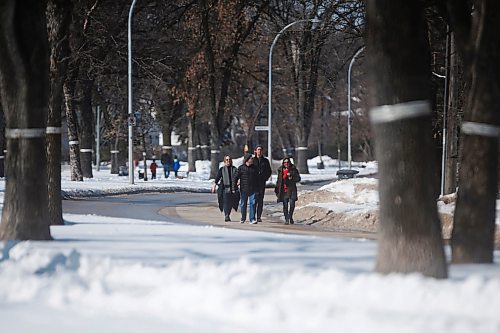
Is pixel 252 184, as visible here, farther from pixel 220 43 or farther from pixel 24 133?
pixel 220 43

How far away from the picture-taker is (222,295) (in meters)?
8.84

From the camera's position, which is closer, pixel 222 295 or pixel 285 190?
pixel 222 295

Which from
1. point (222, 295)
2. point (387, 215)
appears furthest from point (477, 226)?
point (222, 295)

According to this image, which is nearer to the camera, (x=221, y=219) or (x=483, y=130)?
(x=483, y=130)

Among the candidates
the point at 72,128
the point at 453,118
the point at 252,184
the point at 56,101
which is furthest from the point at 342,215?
the point at 72,128

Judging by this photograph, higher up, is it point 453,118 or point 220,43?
point 220,43

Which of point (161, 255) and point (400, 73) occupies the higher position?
point (400, 73)

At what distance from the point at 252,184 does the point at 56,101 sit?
6.70 m

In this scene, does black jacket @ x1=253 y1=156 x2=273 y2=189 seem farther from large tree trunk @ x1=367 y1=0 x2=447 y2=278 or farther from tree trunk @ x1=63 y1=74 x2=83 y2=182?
tree trunk @ x1=63 y1=74 x2=83 y2=182

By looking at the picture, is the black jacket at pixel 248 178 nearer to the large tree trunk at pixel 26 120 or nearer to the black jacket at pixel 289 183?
the black jacket at pixel 289 183

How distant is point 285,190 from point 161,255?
12.8m

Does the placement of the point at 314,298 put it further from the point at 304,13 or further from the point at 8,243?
the point at 304,13

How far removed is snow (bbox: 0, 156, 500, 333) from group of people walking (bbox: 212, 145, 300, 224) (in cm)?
1083

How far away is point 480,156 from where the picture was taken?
434 inches
